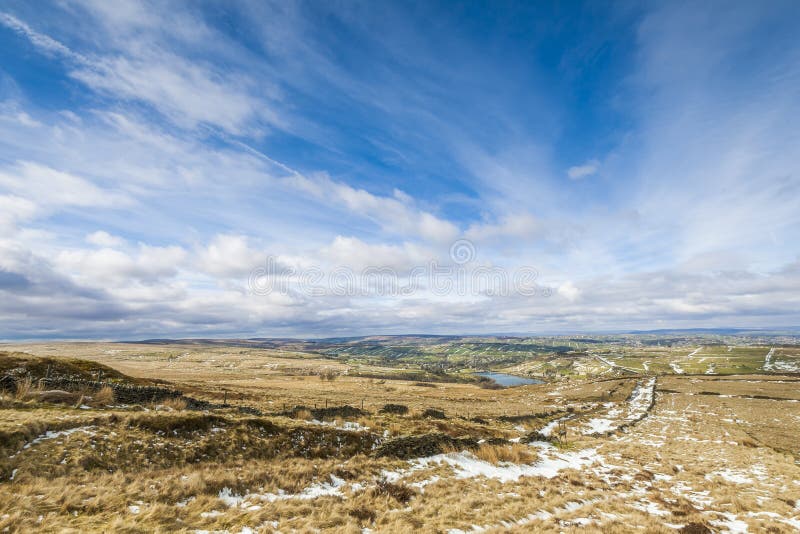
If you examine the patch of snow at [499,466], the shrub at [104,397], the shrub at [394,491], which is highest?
the shrub at [104,397]

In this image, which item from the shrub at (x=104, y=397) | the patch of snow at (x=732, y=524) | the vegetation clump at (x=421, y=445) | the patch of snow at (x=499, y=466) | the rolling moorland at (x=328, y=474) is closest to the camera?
the rolling moorland at (x=328, y=474)

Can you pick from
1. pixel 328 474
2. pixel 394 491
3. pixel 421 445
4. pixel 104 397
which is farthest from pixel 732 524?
pixel 104 397

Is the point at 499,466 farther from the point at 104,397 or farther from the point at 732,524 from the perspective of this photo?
the point at 104,397

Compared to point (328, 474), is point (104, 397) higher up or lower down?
higher up

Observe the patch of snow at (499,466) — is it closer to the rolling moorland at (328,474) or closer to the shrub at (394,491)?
the rolling moorland at (328,474)

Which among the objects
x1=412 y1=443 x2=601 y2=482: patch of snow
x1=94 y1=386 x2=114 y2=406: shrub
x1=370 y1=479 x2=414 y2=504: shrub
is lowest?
x1=412 y1=443 x2=601 y2=482: patch of snow

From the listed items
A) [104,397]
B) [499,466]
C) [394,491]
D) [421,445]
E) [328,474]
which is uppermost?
[104,397]

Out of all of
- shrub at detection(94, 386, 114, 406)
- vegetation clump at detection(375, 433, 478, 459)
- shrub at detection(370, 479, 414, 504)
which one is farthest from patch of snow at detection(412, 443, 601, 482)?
shrub at detection(94, 386, 114, 406)

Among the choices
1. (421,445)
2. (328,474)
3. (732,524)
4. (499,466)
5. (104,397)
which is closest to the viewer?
(732,524)

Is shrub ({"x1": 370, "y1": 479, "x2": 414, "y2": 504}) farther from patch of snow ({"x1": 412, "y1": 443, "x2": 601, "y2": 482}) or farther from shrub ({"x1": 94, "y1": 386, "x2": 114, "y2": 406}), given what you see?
shrub ({"x1": 94, "y1": 386, "x2": 114, "y2": 406})

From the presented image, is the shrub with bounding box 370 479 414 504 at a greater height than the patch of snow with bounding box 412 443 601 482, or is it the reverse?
the shrub with bounding box 370 479 414 504

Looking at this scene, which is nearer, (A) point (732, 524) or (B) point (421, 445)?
(A) point (732, 524)

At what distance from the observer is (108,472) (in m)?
11.9

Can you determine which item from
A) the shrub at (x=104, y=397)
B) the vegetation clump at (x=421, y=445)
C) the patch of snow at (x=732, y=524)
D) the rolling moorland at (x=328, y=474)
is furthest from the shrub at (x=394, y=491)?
the shrub at (x=104, y=397)
